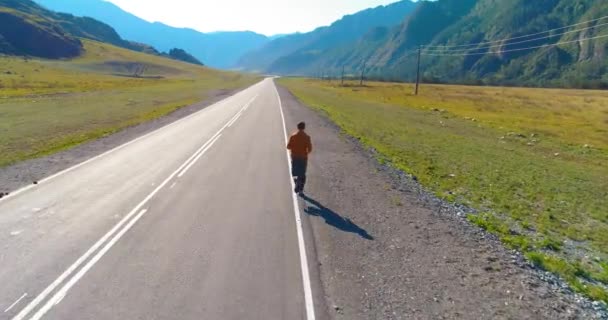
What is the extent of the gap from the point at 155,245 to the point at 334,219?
407 centimetres

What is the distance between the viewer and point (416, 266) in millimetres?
7664

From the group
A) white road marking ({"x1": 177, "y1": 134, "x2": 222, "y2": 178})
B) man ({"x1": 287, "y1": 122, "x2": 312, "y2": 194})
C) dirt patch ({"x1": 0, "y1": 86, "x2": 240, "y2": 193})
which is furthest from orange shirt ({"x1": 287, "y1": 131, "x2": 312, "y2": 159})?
dirt patch ({"x1": 0, "y1": 86, "x2": 240, "y2": 193})

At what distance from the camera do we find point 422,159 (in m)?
18.8

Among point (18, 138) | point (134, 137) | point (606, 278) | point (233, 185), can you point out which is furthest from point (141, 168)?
point (606, 278)

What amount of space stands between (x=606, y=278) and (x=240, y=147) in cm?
1434

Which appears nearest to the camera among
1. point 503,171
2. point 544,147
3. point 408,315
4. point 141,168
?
→ point 408,315

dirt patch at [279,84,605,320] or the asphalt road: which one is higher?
the asphalt road

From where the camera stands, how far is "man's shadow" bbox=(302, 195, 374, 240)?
364 inches

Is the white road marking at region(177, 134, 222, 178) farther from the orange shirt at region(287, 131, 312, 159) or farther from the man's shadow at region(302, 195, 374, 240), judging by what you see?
the man's shadow at region(302, 195, 374, 240)

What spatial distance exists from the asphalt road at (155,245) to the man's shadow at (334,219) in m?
0.52

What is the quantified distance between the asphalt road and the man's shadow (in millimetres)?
Answer: 518

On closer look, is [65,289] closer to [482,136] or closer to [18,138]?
[18,138]

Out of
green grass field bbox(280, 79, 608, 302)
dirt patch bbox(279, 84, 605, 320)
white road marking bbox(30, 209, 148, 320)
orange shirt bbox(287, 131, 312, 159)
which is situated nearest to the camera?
white road marking bbox(30, 209, 148, 320)

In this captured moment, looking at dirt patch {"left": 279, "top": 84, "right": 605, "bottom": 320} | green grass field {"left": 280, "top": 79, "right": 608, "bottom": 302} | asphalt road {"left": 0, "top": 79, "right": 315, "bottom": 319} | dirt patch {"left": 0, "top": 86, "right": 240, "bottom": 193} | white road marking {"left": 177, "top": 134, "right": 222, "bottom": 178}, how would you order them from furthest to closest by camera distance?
1. white road marking {"left": 177, "top": 134, "right": 222, "bottom": 178}
2. dirt patch {"left": 0, "top": 86, "right": 240, "bottom": 193}
3. green grass field {"left": 280, "top": 79, "right": 608, "bottom": 302}
4. dirt patch {"left": 279, "top": 84, "right": 605, "bottom": 320}
5. asphalt road {"left": 0, "top": 79, "right": 315, "bottom": 319}
